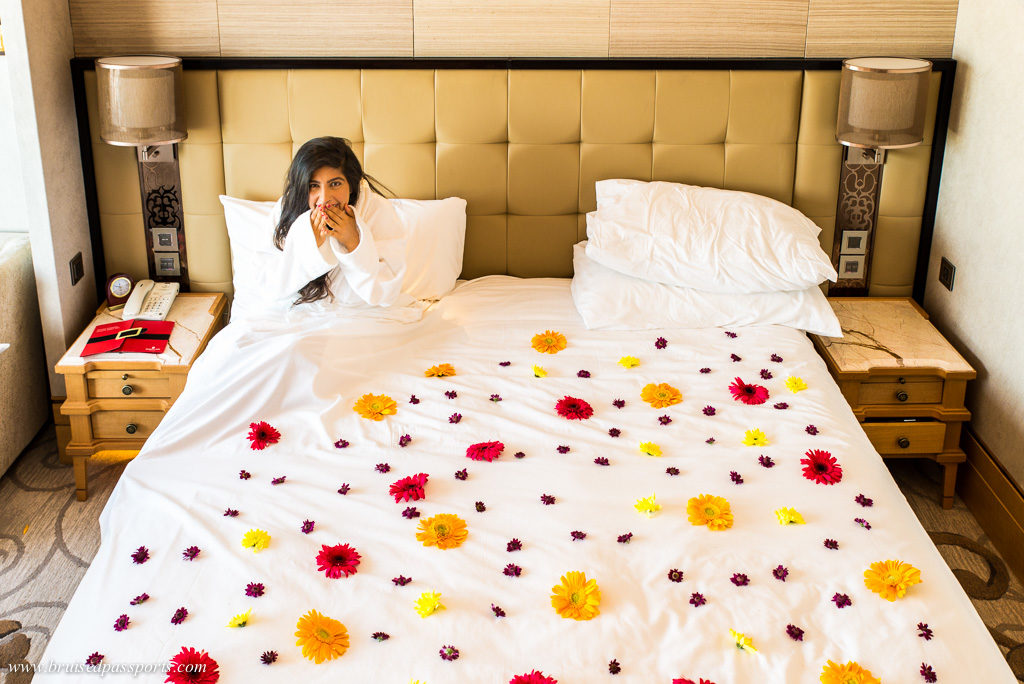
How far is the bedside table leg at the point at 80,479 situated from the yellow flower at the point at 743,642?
86.7 inches

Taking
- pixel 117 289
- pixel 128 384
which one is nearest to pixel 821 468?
pixel 128 384

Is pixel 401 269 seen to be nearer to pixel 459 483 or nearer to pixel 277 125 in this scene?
pixel 277 125

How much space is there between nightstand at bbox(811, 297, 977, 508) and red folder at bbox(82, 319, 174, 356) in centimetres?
216

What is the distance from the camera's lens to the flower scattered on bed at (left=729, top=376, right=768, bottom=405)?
2648 mm

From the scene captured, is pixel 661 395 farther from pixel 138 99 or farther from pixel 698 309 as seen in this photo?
pixel 138 99

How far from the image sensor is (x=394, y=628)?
1841 mm

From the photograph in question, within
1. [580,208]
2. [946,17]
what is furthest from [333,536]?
[946,17]

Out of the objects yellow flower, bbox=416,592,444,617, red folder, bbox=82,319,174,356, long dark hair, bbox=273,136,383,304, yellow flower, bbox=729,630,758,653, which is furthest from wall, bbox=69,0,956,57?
yellow flower, bbox=729,630,758,653

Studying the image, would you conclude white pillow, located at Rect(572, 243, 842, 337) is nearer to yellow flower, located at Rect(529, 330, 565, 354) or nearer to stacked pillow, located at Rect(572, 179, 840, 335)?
stacked pillow, located at Rect(572, 179, 840, 335)

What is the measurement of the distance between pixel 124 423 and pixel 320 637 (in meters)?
1.60

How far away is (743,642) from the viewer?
5.92 feet

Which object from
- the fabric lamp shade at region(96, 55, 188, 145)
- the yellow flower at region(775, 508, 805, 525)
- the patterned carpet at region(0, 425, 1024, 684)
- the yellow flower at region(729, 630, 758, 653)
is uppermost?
the fabric lamp shade at region(96, 55, 188, 145)

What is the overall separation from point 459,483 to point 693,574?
0.61 meters

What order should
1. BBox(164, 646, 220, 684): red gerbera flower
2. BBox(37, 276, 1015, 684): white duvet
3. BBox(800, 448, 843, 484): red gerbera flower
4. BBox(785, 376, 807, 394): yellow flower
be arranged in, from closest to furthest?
BBox(164, 646, 220, 684): red gerbera flower → BBox(37, 276, 1015, 684): white duvet → BBox(800, 448, 843, 484): red gerbera flower → BBox(785, 376, 807, 394): yellow flower
